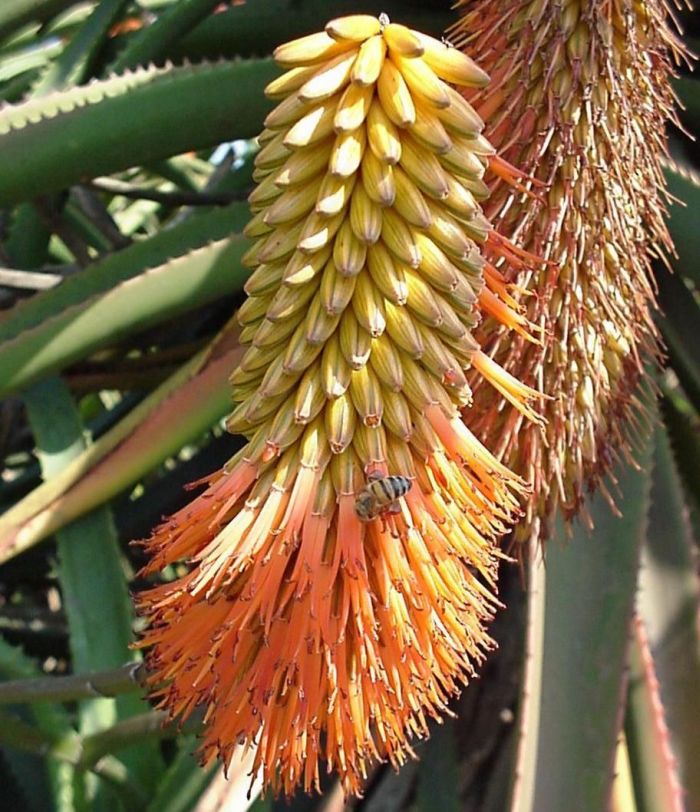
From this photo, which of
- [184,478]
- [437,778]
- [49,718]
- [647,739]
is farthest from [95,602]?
[647,739]

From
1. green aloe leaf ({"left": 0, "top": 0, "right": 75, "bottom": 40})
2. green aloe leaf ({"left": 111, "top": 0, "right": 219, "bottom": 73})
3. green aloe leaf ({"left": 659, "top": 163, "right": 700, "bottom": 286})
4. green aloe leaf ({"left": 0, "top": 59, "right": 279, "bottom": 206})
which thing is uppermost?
green aloe leaf ({"left": 0, "top": 0, "right": 75, "bottom": 40})

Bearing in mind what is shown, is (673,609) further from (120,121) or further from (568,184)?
(120,121)

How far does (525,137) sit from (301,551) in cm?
32

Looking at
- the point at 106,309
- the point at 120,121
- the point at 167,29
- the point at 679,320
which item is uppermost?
the point at 167,29

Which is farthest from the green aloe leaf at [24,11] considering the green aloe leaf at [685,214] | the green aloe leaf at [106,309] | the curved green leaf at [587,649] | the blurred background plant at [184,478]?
the curved green leaf at [587,649]

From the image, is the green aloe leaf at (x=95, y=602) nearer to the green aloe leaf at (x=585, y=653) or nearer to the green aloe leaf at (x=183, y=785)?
the green aloe leaf at (x=183, y=785)

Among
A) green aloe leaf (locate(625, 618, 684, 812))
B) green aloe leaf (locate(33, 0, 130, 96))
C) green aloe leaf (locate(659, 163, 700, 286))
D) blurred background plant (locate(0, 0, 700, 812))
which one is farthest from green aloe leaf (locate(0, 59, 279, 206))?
green aloe leaf (locate(625, 618, 684, 812))

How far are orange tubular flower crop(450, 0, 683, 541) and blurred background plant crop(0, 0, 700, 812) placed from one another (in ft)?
0.84

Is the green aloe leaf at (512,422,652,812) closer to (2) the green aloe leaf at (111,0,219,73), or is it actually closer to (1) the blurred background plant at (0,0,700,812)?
(1) the blurred background plant at (0,0,700,812)

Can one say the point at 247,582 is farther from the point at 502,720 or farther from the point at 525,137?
the point at 502,720

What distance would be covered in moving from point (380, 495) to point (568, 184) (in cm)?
28

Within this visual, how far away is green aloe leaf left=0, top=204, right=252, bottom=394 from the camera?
104 centimetres

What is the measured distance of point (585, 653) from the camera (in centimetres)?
99

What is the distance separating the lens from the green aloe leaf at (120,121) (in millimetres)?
998
